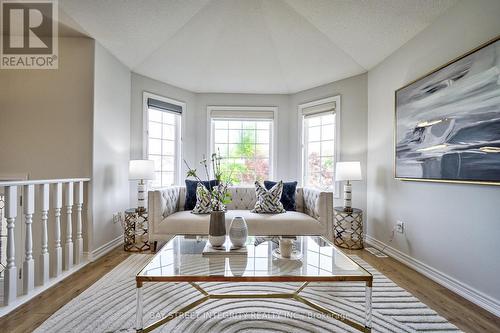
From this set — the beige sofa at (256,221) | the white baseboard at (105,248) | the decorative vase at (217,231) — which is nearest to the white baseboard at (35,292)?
the white baseboard at (105,248)

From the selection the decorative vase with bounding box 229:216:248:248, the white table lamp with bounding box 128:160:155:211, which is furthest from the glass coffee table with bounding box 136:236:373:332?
the white table lamp with bounding box 128:160:155:211

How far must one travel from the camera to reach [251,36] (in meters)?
3.23

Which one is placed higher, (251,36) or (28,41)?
(251,36)

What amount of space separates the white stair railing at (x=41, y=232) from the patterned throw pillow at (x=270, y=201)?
1962 mm

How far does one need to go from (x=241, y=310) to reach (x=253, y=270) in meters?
0.48

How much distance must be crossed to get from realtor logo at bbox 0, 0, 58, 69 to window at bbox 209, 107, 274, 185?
2.30 meters

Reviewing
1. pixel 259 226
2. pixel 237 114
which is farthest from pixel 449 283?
pixel 237 114

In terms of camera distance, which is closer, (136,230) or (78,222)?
(78,222)

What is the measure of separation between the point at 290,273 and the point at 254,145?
3.11 metres

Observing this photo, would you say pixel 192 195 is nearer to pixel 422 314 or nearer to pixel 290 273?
pixel 290 273

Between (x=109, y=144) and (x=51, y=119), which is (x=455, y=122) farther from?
(x=51, y=119)

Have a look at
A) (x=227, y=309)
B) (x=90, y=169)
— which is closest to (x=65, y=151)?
(x=90, y=169)

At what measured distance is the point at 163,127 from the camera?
394cm

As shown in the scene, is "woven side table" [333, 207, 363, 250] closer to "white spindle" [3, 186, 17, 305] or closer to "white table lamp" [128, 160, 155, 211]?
"white table lamp" [128, 160, 155, 211]
